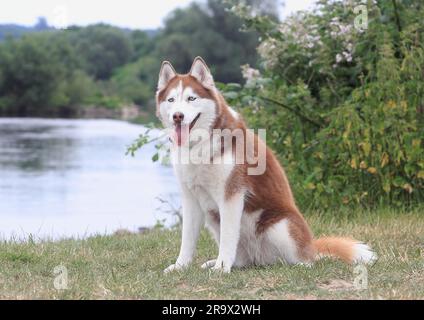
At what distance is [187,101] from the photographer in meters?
5.36

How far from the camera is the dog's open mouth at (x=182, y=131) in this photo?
5.34 m

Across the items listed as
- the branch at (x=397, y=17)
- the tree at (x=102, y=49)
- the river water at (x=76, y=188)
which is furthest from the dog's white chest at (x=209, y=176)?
the tree at (x=102, y=49)

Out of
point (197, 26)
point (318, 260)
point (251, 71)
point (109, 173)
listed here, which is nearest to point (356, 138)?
point (251, 71)

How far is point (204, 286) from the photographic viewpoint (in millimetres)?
4922

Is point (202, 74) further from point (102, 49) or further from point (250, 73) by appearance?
point (102, 49)

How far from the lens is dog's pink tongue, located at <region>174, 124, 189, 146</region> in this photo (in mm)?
5340

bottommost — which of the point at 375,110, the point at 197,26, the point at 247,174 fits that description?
the point at 247,174

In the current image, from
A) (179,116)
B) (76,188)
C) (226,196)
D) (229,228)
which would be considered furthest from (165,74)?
(76,188)

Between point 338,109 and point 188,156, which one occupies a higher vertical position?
point 338,109

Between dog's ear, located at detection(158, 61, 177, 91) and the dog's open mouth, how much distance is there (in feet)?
1.29

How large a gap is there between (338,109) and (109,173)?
1363cm

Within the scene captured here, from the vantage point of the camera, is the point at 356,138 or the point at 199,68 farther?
the point at 356,138

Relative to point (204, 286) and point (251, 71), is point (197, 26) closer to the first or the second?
point (251, 71)

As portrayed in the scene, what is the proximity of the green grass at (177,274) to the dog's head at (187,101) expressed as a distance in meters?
1.07
